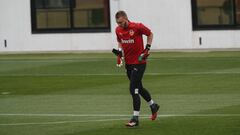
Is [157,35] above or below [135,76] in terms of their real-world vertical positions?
above

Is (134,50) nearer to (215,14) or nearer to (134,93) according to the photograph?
(134,93)

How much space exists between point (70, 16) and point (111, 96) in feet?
58.6

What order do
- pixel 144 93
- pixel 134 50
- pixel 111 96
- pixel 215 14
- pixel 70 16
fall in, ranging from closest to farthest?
pixel 134 50
pixel 144 93
pixel 111 96
pixel 215 14
pixel 70 16

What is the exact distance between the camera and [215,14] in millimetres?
35875

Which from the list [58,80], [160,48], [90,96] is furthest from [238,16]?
[90,96]

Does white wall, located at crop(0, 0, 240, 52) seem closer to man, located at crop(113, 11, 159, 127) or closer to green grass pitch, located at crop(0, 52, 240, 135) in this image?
green grass pitch, located at crop(0, 52, 240, 135)

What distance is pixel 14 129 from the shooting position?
1538 cm

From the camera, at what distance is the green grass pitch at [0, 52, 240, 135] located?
15.2 m

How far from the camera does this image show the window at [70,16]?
122ft

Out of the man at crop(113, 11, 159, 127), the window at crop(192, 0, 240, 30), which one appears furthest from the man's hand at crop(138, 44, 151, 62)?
the window at crop(192, 0, 240, 30)

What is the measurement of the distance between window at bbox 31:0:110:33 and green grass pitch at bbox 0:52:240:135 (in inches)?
204

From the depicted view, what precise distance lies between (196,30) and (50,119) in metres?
19.9

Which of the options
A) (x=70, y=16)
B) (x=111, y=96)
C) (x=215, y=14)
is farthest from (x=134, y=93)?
(x=70, y=16)

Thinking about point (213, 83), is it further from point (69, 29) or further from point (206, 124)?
point (69, 29)
